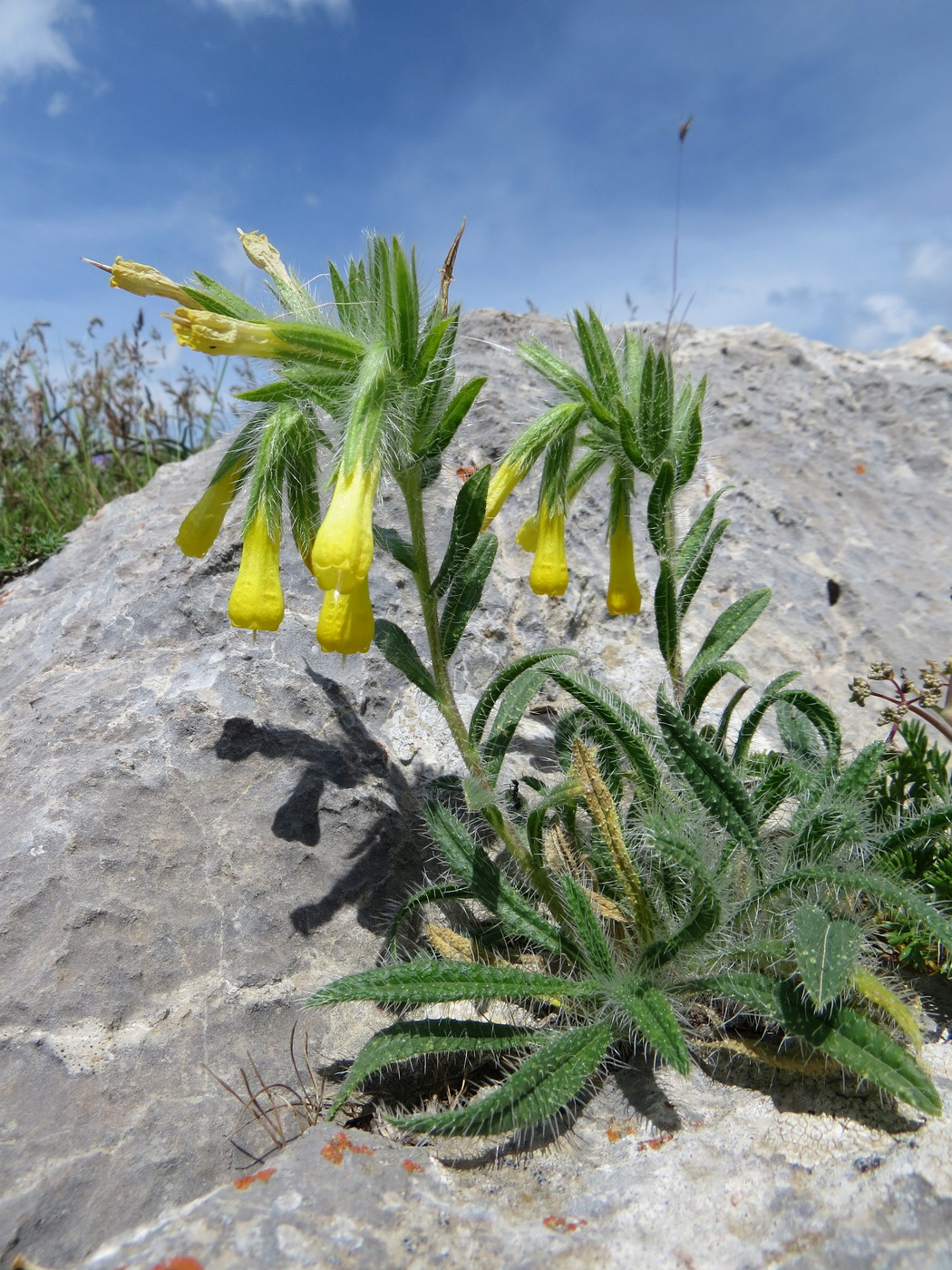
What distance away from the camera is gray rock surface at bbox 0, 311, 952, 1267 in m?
1.71

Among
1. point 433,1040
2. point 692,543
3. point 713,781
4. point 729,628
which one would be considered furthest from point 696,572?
point 433,1040

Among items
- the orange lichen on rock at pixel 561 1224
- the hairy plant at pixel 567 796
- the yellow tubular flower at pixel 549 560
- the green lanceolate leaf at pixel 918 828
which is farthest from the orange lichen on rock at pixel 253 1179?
the green lanceolate leaf at pixel 918 828

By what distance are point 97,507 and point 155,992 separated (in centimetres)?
370

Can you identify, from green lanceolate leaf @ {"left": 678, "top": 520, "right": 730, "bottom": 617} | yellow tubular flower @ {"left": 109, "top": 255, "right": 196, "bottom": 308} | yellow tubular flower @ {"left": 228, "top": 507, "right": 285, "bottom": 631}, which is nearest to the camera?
yellow tubular flower @ {"left": 109, "top": 255, "right": 196, "bottom": 308}

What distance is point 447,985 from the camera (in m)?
1.86

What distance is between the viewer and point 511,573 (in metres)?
3.35

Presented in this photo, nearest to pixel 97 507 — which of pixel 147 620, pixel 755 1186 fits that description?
pixel 147 620

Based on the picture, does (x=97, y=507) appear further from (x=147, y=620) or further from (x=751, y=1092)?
(x=751, y=1092)

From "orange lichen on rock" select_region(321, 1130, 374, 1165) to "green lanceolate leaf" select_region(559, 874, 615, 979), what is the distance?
67 centimetres

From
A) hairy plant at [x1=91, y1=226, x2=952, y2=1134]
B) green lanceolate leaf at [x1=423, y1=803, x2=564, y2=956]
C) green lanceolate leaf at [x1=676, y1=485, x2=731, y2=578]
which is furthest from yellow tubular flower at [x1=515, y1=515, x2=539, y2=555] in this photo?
green lanceolate leaf at [x1=423, y1=803, x2=564, y2=956]

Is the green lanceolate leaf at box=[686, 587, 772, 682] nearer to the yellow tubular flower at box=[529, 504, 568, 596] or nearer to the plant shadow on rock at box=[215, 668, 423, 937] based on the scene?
the yellow tubular flower at box=[529, 504, 568, 596]

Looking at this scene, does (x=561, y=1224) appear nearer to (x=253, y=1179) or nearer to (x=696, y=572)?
(x=253, y=1179)

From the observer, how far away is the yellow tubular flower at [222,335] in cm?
172

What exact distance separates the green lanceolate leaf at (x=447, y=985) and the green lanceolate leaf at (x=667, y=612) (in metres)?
0.98
